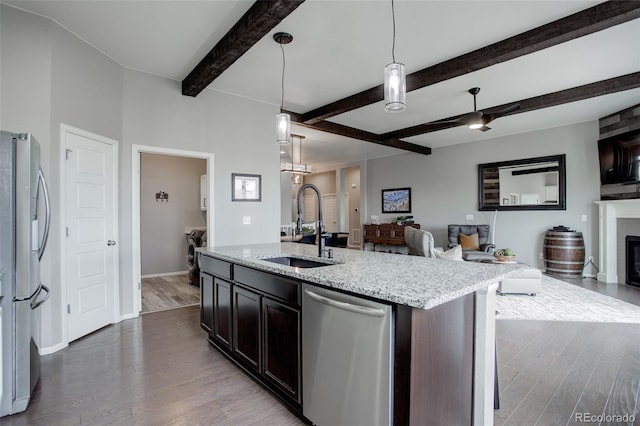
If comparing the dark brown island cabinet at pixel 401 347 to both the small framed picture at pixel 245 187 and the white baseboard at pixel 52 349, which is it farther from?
the small framed picture at pixel 245 187

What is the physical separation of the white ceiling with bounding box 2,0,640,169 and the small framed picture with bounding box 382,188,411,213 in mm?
3893

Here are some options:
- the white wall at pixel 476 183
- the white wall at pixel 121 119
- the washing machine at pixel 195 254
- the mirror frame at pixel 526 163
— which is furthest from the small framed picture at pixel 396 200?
the washing machine at pixel 195 254

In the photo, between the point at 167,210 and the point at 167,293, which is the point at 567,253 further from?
the point at 167,210

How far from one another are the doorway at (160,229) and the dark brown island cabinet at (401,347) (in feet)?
5.97

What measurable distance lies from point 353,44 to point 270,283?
2.49 m

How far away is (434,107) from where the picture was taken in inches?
201

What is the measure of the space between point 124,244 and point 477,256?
562 cm

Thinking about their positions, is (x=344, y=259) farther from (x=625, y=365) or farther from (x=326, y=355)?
(x=625, y=365)

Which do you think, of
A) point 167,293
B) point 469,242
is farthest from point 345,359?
point 469,242

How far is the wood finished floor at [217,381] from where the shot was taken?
1.91m

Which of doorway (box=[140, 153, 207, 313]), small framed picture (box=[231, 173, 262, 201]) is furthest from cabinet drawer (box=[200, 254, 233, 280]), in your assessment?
doorway (box=[140, 153, 207, 313])

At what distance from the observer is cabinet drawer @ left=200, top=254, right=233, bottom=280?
2537mm

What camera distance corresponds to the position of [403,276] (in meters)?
1.67

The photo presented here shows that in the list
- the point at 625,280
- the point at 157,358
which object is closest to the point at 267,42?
the point at 157,358
